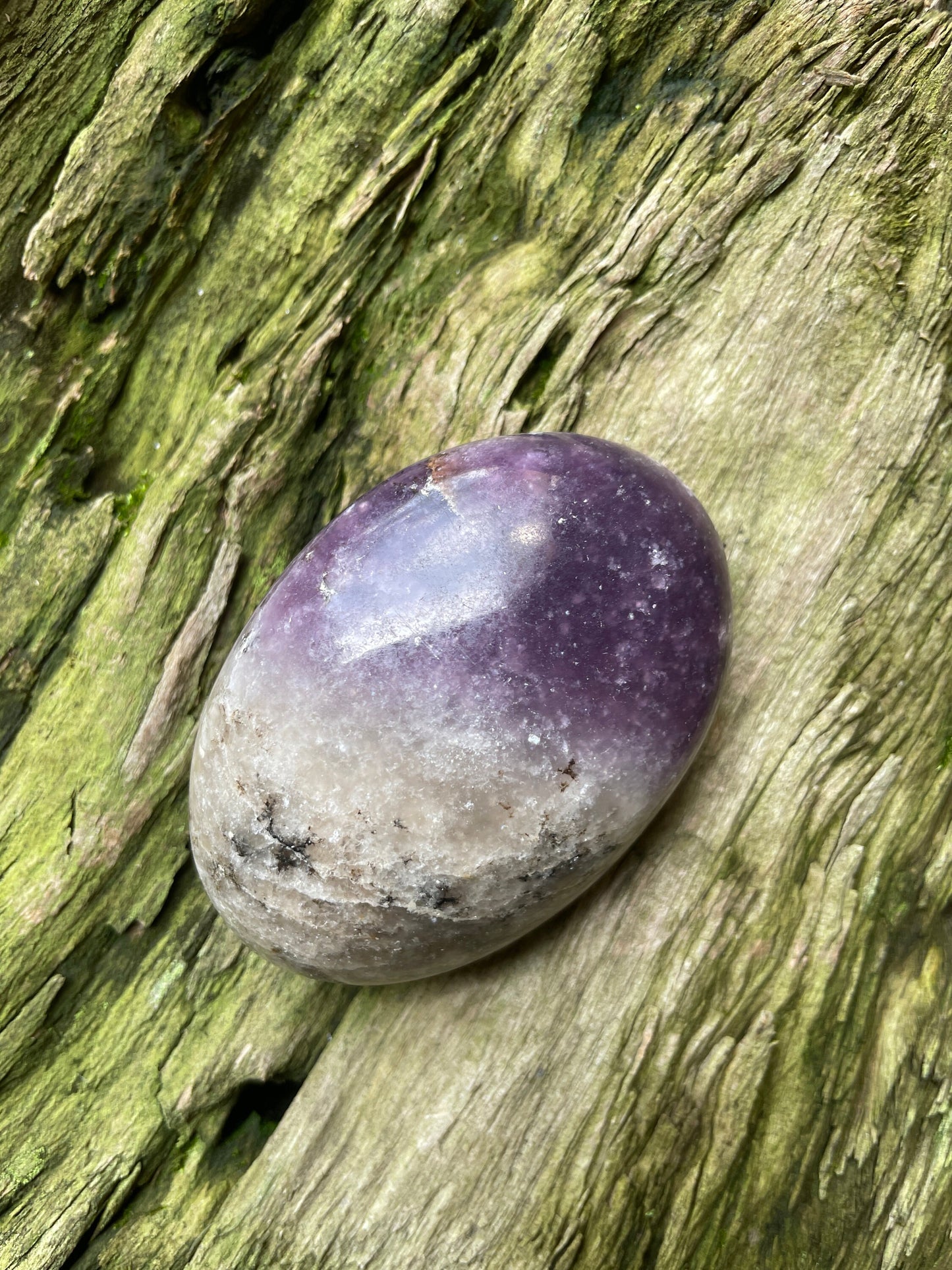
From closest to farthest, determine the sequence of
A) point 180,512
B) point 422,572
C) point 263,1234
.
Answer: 1. point 422,572
2. point 263,1234
3. point 180,512

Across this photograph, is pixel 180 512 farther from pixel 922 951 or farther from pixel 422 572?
pixel 922 951

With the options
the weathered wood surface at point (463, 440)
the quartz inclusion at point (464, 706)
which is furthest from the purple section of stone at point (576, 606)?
the weathered wood surface at point (463, 440)

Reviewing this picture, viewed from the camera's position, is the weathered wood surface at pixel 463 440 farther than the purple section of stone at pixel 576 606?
Yes

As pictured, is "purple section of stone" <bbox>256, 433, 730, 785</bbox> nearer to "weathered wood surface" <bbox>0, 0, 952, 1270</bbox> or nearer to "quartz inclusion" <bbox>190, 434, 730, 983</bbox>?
"quartz inclusion" <bbox>190, 434, 730, 983</bbox>

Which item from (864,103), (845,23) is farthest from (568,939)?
(845,23)

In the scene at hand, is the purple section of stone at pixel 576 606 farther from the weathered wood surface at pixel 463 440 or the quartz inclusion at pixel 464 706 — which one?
the weathered wood surface at pixel 463 440

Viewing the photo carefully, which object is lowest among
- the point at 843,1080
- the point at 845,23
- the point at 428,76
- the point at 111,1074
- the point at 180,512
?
the point at 843,1080

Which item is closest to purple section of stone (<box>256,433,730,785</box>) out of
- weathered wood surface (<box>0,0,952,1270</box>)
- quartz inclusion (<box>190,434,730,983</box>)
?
quartz inclusion (<box>190,434,730,983</box>)
